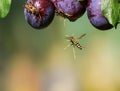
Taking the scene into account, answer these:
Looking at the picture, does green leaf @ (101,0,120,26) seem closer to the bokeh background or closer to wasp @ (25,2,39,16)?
wasp @ (25,2,39,16)

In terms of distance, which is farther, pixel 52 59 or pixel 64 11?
pixel 52 59

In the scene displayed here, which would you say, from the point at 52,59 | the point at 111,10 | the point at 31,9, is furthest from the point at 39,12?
the point at 52,59

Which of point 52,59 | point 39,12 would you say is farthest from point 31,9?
point 52,59

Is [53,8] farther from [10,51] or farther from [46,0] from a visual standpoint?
[10,51]

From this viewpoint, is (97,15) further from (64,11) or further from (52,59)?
(52,59)

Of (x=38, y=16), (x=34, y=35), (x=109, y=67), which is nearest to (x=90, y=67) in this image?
(x=109, y=67)

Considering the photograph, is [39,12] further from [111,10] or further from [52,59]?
[52,59]

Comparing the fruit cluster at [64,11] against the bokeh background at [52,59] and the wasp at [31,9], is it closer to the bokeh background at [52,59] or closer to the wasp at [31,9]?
the wasp at [31,9]

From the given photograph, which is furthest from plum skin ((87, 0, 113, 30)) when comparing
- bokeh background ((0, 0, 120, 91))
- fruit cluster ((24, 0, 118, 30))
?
bokeh background ((0, 0, 120, 91))
